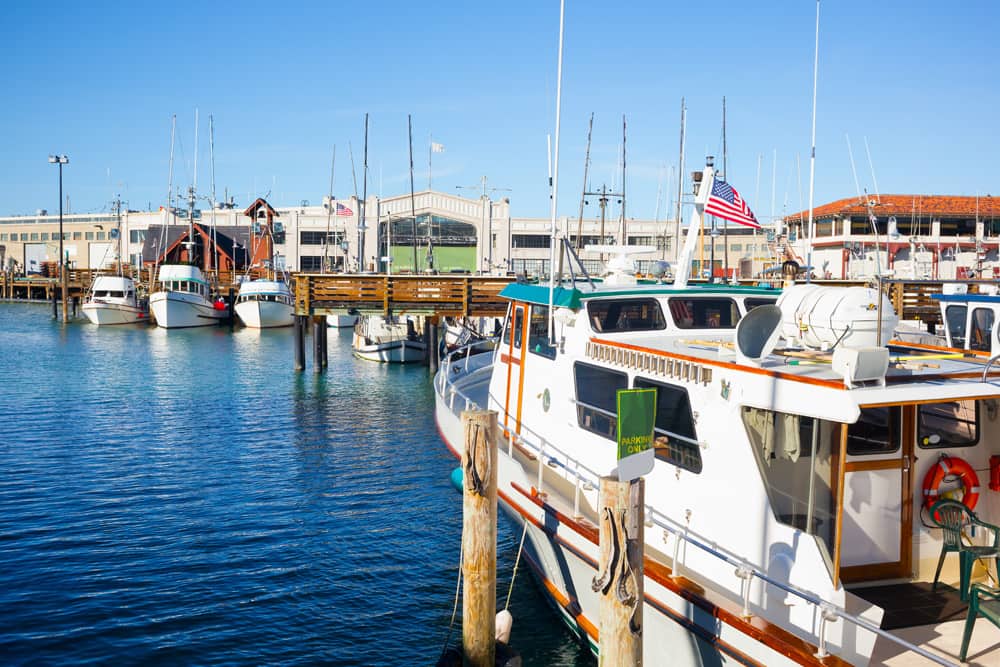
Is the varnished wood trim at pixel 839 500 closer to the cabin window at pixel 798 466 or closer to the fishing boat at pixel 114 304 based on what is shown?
the cabin window at pixel 798 466

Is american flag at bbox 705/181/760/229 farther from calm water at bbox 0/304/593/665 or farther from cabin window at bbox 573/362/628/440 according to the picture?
calm water at bbox 0/304/593/665

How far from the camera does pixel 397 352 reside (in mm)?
39500

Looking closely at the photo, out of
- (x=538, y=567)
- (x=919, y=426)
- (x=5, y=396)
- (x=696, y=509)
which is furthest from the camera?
(x=5, y=396)

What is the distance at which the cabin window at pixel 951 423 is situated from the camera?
8.45 metres

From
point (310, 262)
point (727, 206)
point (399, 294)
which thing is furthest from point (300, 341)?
point (310, 262)

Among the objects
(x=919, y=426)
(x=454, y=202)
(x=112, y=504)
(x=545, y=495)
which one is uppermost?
(x=454, y=202)

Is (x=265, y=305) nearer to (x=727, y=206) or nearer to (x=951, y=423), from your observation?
(x=727, y=206)

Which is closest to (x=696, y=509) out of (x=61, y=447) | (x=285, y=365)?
(x=61, y=447)

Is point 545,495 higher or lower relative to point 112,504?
higher

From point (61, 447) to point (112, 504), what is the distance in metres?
5.74

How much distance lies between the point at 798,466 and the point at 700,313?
450 cm

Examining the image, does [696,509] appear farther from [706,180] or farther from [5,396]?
[5,396]

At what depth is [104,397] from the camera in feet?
93.1

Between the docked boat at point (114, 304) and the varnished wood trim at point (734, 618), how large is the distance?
195 ft
